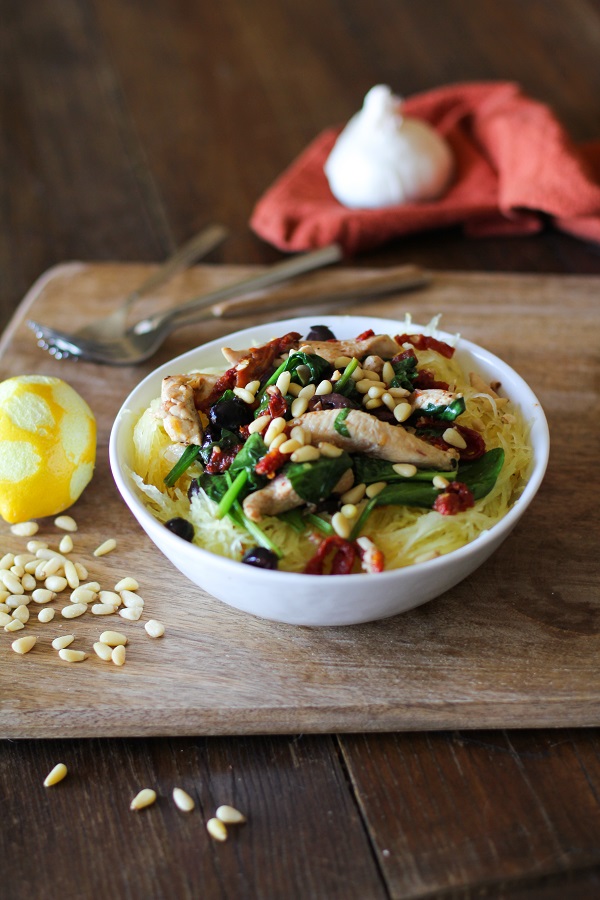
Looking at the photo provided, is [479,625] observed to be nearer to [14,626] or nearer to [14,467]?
[14,626]

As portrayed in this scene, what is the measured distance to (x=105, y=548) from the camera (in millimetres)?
3441

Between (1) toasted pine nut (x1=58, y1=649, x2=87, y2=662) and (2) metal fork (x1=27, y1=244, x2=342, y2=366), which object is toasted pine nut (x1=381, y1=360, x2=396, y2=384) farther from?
(2) metal fork (x1=27, y1=244, x2=342, y2=366)

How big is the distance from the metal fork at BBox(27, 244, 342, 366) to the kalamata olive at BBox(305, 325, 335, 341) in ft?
3.58

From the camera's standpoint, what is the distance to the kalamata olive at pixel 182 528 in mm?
2914

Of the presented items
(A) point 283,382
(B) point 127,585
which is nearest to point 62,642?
(B) point 127,585

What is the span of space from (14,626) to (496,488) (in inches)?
70.8

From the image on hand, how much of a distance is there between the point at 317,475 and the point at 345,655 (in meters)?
0.67

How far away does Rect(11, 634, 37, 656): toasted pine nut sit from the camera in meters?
3.06

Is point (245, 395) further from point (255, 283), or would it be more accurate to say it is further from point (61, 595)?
point (255, 283)

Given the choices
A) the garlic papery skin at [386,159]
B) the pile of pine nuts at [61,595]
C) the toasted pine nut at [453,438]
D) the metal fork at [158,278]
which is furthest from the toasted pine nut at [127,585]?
the garlic papery skin at [386,159]

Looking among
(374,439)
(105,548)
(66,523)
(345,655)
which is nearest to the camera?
(374,439)

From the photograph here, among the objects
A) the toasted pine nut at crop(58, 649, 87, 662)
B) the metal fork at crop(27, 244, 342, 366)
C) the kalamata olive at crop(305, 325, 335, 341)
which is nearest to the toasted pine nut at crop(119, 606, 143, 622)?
the toasted pine nut at crop(58, 649, 87, 662)

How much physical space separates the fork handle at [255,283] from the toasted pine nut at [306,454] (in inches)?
74.6

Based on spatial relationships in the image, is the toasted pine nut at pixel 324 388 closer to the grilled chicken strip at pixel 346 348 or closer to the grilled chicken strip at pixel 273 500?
the grilled chicken strip at pixel 346 348
